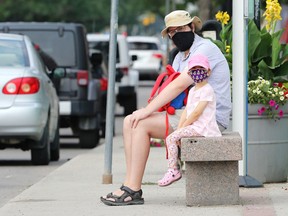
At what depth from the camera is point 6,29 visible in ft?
60.6

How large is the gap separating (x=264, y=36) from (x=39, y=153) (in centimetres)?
427

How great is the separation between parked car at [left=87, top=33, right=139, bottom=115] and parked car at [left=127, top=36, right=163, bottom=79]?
21287mm

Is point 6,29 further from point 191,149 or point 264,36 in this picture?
point 191,149

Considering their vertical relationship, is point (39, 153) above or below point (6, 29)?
below

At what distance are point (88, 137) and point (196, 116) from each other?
9876mm

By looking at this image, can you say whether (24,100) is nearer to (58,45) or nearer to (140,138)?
(58,45)

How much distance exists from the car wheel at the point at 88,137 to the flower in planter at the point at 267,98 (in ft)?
26.4

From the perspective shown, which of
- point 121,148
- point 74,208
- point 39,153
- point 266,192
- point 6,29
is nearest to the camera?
point 74,208

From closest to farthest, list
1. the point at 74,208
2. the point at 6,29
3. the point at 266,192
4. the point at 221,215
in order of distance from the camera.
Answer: the point at 221,215, the point at 74,208, the point at 266,192, the point at 6,29

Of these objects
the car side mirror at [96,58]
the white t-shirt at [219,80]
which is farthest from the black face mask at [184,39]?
the car side mirror at [96,58]

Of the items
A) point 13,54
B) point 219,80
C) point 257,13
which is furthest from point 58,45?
point 219,80

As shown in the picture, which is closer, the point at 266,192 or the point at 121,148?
the point at 266,192

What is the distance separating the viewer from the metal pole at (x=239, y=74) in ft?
34.8

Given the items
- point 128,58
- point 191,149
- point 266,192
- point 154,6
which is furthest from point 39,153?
point 154,6
